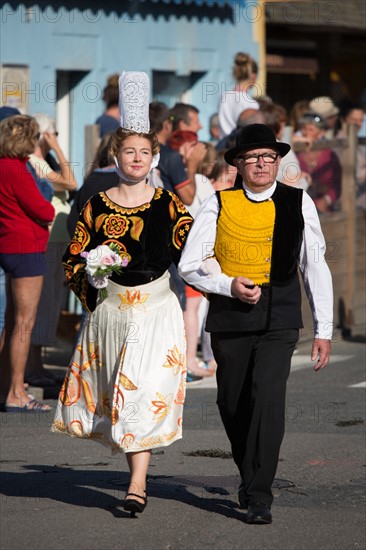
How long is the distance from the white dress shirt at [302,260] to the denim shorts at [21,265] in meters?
3.39

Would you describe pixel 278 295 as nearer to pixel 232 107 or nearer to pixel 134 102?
pixel 134 102

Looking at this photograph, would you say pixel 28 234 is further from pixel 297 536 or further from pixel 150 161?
pixel 297 536

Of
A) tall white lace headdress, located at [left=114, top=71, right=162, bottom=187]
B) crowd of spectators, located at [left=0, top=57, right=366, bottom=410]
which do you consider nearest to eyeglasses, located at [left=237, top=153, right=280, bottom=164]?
tall white lace headdress, located at [left=114, top=71, right=162, bottom=187]

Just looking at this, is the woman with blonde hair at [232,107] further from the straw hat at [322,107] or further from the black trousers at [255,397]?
the black trousers at [255,397]

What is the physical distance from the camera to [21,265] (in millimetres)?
11078

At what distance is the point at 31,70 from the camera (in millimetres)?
19734

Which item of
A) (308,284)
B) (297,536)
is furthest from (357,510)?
(308,284)

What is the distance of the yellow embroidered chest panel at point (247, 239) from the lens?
7.75 metres

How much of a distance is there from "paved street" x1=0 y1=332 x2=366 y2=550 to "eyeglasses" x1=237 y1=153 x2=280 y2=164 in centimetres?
176

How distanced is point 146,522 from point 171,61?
1529cm

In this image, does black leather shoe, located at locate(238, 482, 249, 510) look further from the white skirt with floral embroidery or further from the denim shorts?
the denim shorts

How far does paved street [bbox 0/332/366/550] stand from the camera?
740 centimetres

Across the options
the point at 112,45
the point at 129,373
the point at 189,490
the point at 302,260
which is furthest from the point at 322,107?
the point at 129,373

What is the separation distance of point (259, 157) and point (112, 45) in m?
13.8
